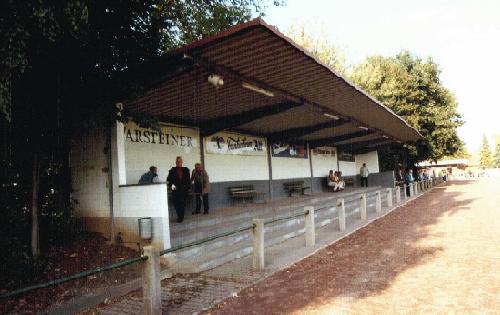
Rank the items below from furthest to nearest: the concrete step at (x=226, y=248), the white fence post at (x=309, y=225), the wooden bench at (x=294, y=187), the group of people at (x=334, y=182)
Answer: the group of people at (x=334, y=182) → the wooden bench at (x=294, y=187) → the white fence post at (x=309, y=225) → the concrete step at (x=226, y=248)

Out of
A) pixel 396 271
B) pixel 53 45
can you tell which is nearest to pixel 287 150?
pixel 396 271

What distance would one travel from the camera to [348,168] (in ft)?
82.7

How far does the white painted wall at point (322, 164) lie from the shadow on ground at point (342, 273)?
9.72 meters

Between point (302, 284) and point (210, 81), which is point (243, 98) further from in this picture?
point (302, 284)

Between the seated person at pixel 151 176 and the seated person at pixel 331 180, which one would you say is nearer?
the seated person at pixel 151 176

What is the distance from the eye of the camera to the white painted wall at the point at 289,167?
53.7 feet

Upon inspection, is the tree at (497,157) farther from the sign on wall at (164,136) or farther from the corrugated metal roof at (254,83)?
the sign on wall at (164,136)

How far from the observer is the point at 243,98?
1019 centimetres

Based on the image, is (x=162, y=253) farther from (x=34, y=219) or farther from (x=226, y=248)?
(x=226, y=248)

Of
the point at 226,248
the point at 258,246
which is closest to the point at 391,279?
the point at 258,246

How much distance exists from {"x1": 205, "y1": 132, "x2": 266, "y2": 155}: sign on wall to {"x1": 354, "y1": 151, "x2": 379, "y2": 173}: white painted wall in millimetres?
13227

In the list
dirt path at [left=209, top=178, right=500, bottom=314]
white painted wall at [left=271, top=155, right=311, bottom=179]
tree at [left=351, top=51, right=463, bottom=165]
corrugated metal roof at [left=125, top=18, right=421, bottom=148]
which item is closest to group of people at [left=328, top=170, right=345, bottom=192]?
white painted wall at [left=271, top=155, right=311, bottom=179]

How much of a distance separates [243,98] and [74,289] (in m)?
6.09

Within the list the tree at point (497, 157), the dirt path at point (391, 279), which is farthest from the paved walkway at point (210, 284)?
the tree at point (497, 157)
